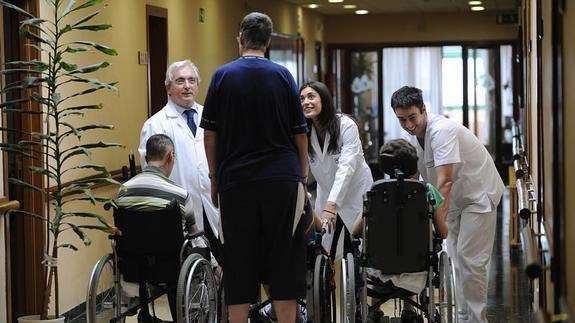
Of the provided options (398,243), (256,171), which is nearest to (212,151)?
(256,171)

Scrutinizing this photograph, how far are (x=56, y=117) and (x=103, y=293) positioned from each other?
0.93 metres

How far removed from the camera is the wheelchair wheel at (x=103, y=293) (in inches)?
185

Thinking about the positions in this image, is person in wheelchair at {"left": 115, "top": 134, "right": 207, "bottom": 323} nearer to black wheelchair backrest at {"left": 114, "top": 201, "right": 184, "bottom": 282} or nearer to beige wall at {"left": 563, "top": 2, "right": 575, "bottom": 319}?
black wheelchair backrest at {"left": 114, "top": 201, "right": 184, "bottom": 282}

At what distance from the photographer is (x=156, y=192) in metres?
4.90

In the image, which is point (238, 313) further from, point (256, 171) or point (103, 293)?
point (103, 293)

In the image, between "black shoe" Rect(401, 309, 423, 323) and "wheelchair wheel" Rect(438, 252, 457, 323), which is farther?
"black shoe" Rect(401, 309, 423, 323)

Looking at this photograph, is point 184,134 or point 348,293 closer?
point 348,293

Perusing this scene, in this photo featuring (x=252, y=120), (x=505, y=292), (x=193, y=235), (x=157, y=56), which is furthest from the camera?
(x=157, y=56)

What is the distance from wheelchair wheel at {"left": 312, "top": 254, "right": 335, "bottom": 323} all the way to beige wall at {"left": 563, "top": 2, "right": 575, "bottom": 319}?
1.95 m

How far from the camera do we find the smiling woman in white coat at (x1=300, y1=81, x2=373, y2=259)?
218 inches

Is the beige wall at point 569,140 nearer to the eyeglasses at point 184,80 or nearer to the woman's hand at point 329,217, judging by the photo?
the woman's hand at point 329,217

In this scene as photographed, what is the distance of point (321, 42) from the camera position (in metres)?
18.0

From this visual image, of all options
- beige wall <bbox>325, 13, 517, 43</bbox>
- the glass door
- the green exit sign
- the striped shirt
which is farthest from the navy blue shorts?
the glass door

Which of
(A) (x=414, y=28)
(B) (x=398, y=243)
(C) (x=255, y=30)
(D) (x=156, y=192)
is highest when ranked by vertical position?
(A) (x=414, y=28)
